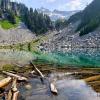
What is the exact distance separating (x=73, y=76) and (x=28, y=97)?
12882 millimetres

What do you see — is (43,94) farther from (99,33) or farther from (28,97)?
(99,33)

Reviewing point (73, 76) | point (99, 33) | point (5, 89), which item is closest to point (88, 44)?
point (99, 33)

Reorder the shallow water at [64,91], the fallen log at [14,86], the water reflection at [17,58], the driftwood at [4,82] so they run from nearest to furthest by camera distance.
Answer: the shallow water at [64,91], the fallen log at [14,86], the driftwood at [4,82], the water reflection at [17,58]

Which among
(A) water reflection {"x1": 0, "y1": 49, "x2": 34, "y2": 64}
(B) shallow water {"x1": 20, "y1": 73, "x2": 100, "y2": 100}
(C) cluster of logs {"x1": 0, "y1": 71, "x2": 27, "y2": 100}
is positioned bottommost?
(B) shallow water {"x1": 20, "y1": 73, "x2": 100, "y2": 100}

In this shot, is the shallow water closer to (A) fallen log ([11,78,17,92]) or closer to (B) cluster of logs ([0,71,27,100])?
(A) fallen log ([11,78,17,92])

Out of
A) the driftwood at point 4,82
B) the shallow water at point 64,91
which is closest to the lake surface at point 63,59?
the shallow water at point 64,91

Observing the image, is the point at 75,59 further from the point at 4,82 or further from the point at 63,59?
the point at 4,82

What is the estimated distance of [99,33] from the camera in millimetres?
193625

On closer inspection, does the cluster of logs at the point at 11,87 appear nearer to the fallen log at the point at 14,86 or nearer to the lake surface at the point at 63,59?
the fallen log at the point at 14,86

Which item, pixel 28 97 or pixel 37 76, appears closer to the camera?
pixel 28 97

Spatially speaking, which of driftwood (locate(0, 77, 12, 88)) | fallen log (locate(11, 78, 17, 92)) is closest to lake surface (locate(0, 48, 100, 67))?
fallen log (locate(11, 78, 17, 92))

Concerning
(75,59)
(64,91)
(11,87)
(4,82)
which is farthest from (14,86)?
(75,59)

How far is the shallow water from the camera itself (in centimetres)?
2422

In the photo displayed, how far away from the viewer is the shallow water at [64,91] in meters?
24.2
